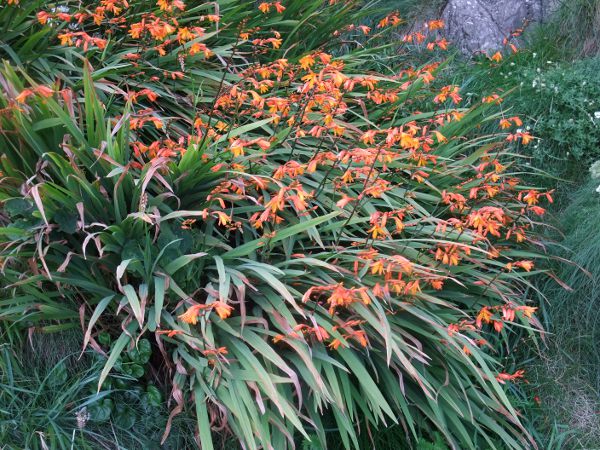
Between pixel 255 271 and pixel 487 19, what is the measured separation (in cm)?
337

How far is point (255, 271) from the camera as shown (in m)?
3.11

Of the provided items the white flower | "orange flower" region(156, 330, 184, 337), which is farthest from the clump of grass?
"orange flower" region(156, 330, 184, 337)

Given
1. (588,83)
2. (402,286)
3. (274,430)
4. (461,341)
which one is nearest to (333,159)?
(402,286)

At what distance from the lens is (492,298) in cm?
362

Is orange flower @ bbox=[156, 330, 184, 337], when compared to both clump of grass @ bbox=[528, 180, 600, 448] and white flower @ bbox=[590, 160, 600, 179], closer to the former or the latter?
clump of grass @ bbox=[528, 180, 600, 448]

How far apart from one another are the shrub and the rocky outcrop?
2.16 metres

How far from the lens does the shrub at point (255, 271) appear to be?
116 inches

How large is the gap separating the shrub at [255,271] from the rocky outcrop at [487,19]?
2.16 m

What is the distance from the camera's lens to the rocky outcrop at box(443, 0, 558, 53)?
5570 mm

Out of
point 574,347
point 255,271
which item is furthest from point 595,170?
point 255,271

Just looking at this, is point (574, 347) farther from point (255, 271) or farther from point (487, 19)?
point (487, 19)

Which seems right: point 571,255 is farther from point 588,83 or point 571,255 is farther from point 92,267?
point 92,267

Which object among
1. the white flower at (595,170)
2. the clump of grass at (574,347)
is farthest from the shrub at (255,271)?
the white flower at (595,170)

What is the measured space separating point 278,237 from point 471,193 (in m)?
0.93
